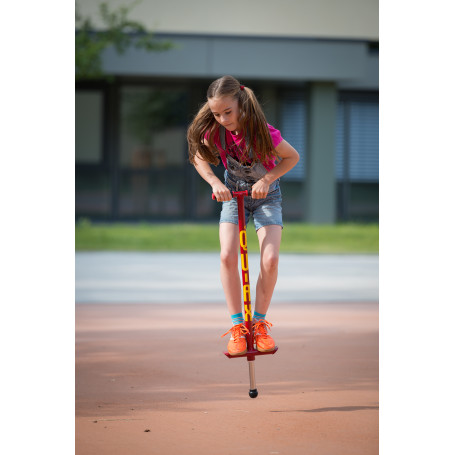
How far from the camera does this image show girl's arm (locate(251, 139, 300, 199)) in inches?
149

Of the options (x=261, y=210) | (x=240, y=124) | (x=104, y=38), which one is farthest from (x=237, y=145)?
(x=104, y=38)

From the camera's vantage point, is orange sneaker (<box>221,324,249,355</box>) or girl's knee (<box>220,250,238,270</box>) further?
girl's knee (<box>220,250,238,270</box>)

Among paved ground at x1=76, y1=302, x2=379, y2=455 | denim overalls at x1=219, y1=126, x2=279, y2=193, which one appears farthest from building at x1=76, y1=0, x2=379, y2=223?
denim overalls at x1=219, y1=126, x2=279, y2=193

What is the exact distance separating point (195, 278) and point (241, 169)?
20.2 feet

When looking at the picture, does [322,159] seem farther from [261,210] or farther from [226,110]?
[226,110]

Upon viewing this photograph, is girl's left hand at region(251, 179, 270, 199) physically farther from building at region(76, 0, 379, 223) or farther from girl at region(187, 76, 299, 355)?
building at region(76, 0, 379, 223)

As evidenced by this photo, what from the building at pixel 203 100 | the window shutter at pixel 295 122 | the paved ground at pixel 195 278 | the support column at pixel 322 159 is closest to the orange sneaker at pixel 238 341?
the paved ground at pixel 195 278

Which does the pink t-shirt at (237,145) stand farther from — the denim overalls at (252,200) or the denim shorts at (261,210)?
the denim shorts at (261,210)

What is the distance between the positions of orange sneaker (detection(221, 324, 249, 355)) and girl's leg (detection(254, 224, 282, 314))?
18 cm

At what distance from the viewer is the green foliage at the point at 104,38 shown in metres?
12.5

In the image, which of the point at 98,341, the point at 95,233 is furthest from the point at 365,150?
the point at 98,341

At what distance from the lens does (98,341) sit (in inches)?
231
